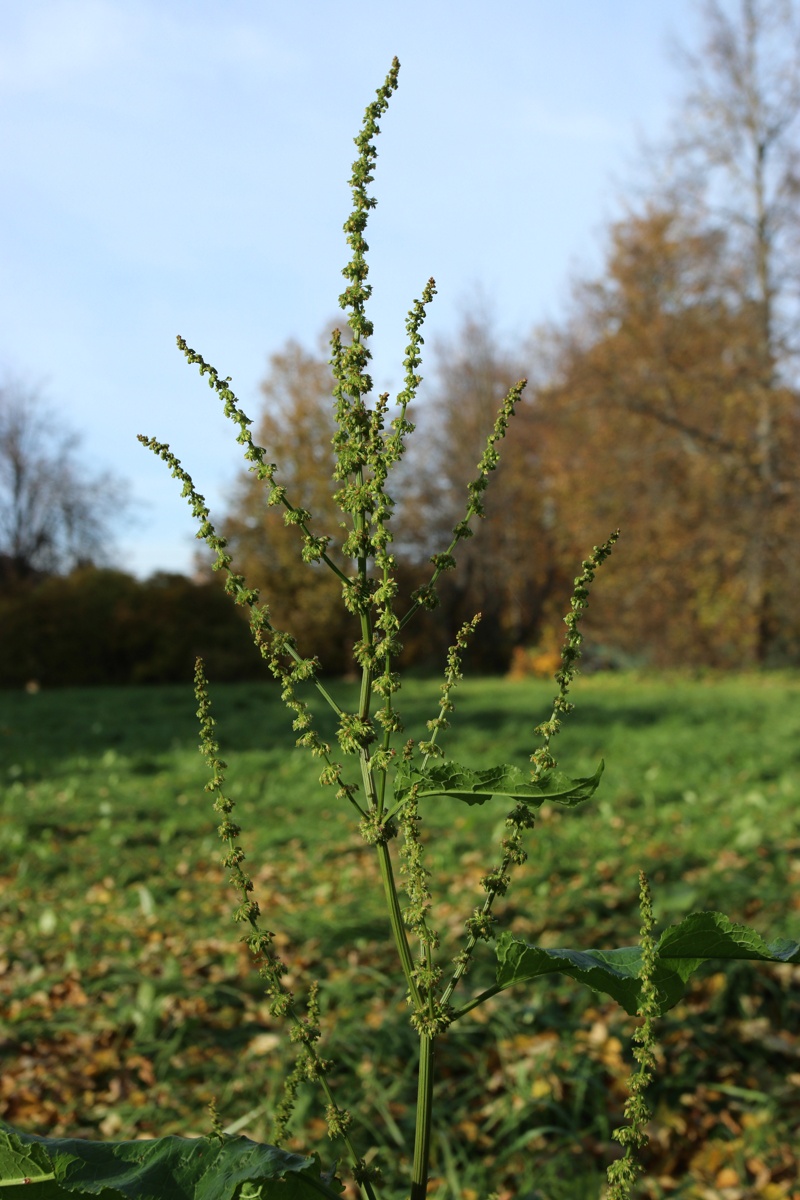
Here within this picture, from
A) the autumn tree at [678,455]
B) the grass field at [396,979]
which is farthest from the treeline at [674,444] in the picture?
the grass field at [396,979]

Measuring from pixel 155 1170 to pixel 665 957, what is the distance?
1.89ft

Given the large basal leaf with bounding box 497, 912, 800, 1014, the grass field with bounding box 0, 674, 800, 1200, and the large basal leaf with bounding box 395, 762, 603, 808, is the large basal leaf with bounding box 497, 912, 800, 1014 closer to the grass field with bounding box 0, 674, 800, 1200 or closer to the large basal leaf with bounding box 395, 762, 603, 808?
the large basal leaf with bounding box 395, 762, 603, 808

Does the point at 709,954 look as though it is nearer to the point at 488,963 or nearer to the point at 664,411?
the point at 488,963

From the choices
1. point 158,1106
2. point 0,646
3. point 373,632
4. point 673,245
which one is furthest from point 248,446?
point 673,245

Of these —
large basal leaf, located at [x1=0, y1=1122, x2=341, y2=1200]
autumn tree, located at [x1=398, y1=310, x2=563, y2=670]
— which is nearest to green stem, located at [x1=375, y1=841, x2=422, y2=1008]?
large basal leaf, located at [x1=0, y1=1122, x2=341, y2=1200]

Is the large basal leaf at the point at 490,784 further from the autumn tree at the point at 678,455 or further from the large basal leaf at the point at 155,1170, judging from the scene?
the autumn tree at the point at 678,455

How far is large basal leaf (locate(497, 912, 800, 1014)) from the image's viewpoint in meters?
1.03

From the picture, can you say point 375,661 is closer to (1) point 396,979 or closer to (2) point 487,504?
(1) point 396,979

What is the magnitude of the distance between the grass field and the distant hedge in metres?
11.4

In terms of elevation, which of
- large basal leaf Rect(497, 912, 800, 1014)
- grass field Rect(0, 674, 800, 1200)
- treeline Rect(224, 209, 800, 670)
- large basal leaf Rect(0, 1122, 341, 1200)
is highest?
treeline Rect(224, 209, 800, 670)

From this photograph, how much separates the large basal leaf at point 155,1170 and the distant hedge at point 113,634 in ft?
62.2

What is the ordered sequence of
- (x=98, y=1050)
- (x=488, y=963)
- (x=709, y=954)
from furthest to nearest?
(x=488, y=963) → (x=98, y=1050) → (x=709, y=954)

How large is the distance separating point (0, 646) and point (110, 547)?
16500 millimetres

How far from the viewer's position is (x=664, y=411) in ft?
63.2
